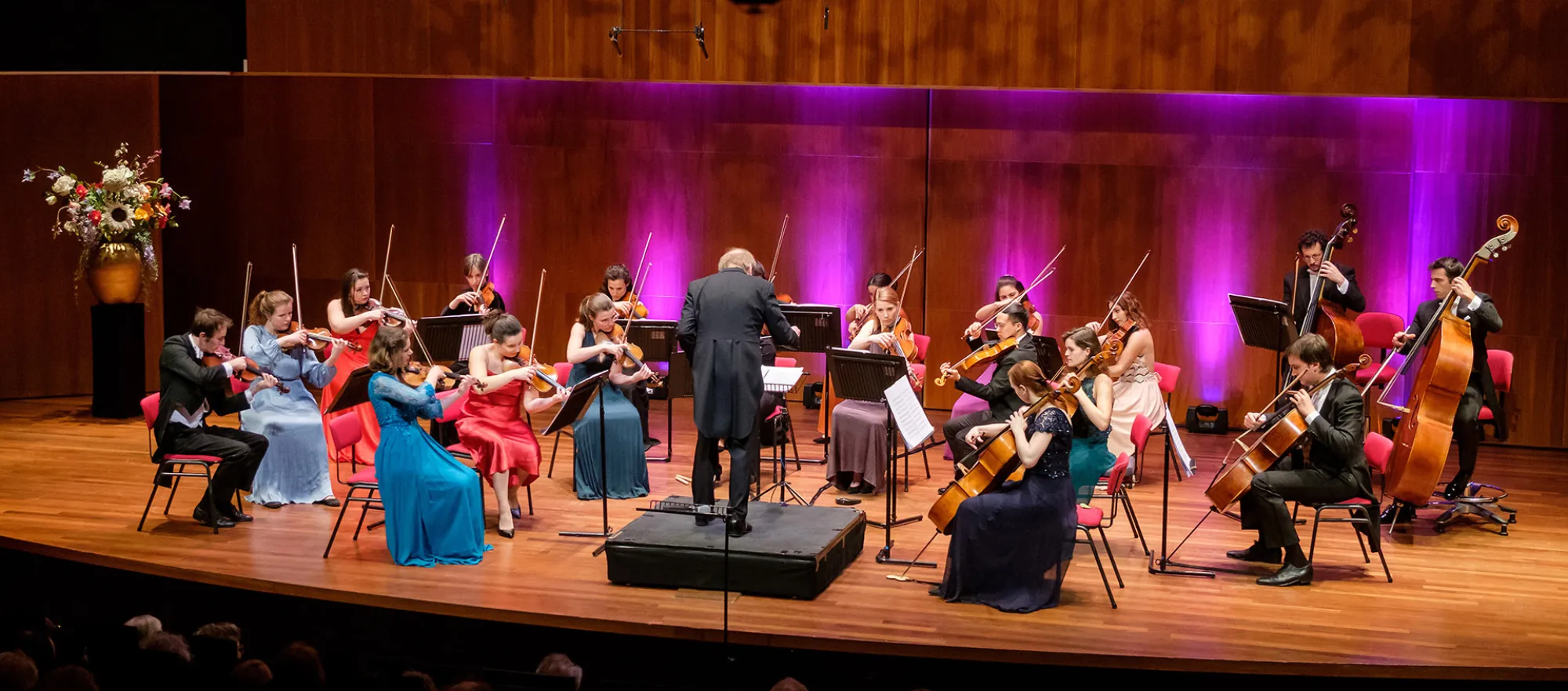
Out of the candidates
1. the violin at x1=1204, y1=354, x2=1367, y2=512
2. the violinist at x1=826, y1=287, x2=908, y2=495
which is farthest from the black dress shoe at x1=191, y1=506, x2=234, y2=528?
the violin at x1=1204, y1=354, x2=1367, y2=512

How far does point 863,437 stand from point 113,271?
5.37 metres

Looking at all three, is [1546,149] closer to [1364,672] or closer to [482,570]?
[1364,672]

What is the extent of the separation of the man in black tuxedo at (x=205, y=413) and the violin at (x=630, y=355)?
68.1 inches

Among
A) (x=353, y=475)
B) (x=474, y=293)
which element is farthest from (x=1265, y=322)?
(x=353, y=475)

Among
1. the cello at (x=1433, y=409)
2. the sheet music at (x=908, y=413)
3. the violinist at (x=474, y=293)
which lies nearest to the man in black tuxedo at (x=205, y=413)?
the violinist at (x=474, y=293)

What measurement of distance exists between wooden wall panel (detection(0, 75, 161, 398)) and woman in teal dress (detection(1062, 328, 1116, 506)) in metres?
6.85

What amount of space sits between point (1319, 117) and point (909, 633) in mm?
5668

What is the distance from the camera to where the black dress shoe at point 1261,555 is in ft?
20.4

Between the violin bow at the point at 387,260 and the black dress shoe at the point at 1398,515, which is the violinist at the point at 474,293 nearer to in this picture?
the violin bow at the point at 387,260

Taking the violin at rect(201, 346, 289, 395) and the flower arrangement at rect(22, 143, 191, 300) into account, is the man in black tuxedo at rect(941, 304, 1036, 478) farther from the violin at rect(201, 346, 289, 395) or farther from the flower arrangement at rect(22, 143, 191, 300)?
the flower arrangement at rect(22, 143, 191, 300)

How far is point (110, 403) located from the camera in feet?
30.7

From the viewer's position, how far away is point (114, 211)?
9156 millimetres

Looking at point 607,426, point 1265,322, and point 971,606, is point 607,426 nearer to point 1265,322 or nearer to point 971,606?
point 971,606

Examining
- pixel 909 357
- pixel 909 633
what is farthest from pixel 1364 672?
pixel 909 357
